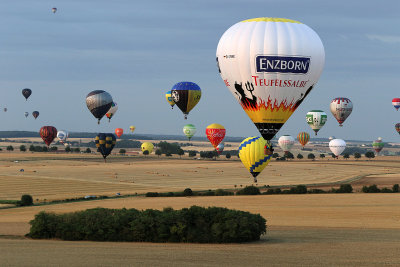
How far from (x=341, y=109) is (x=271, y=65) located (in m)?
94.6

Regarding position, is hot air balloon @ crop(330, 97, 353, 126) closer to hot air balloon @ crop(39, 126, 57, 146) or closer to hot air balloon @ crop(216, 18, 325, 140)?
hot air balloon @ crop(39, 126, 57, 146)

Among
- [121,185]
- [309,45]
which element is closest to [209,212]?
[309,45]

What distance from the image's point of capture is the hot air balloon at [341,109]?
141m

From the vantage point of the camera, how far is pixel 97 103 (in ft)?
443

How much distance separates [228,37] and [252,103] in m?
5.52

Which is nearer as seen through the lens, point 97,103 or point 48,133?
point 97,103

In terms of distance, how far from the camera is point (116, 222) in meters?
42.6

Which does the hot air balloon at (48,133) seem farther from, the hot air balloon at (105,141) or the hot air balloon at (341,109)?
the hot air balloon at (341,109)

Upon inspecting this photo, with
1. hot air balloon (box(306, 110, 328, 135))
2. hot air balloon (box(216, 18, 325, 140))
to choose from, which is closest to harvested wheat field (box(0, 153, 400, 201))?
hot air balloon (box(306, 110, 328, 135))

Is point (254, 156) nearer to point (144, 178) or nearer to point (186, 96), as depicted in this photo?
point (144, 178)

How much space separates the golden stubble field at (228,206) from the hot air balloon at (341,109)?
14.4 m

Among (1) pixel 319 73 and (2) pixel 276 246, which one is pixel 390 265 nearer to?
(2) pixel 276 246

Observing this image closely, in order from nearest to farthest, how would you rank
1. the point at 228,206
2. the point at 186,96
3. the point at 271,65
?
the point at 271,65, the point at 228,206, the point at 186,96

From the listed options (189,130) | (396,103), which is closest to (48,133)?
(189,130)
